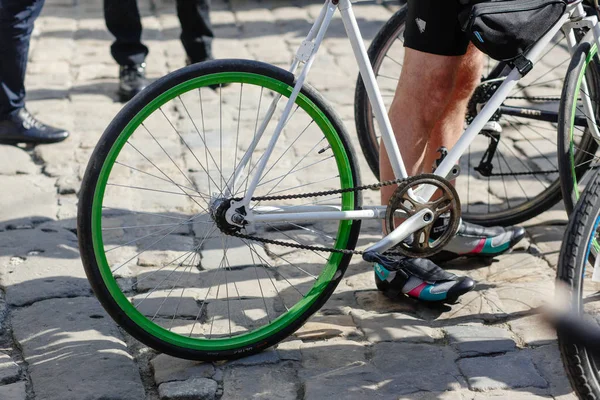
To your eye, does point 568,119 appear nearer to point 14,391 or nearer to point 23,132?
point 14,391

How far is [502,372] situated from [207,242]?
1.42 m

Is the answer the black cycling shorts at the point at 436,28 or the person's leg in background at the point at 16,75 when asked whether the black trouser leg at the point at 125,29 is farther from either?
the black cycling shorts at the point at 436,28

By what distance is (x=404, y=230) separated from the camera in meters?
2.96

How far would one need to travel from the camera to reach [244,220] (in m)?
2.85

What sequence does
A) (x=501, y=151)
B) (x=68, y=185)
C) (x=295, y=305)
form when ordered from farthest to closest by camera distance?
(x=501, y=151)
(x=68, y=185)
(x=295, y=305)

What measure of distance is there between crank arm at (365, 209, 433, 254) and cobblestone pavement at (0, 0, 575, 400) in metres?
0.36

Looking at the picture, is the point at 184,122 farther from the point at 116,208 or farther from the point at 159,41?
the point at 159,41

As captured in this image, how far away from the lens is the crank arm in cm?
294

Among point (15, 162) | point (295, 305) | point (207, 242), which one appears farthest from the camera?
point (15, 162)

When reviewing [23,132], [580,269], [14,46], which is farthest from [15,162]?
[580,269]

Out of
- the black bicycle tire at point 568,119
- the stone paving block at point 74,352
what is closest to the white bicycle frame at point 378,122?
the black bicycle tire at point 568,119

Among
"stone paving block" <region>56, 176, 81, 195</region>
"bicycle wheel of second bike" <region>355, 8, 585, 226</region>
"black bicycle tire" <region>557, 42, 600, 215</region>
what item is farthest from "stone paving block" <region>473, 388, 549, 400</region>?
"stone paving block" <region>56, 176, 81, 195</region>

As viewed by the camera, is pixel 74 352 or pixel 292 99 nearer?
pixel 292 99

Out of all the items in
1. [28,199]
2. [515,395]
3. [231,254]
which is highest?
[28,199]
